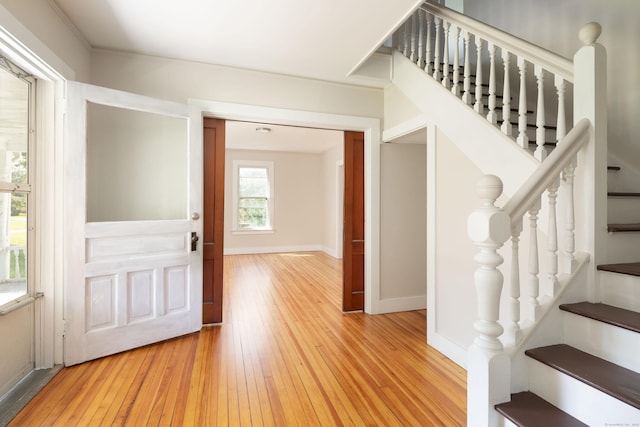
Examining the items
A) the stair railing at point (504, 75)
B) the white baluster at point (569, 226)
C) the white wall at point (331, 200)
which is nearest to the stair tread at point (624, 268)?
the white baluster at point (569, 226)

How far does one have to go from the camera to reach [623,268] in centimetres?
148

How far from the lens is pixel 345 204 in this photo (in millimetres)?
3602

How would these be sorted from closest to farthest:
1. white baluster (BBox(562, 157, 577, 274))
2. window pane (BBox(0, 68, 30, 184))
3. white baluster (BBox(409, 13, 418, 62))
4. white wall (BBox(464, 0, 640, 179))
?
1. white baluster (BBox(562, 157, 577, 274))
2. window pane (BBox(0, 68, 30, 184))
3. white wall (BBox(464, 0, 640, 179))
4. white baluster (BBox(409, 13, 418, 62))

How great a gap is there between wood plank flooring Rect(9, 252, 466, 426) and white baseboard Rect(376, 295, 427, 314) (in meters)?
0.18

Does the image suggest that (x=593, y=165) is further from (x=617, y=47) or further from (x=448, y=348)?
(x=448, y=348)

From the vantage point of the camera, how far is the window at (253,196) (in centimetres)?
760

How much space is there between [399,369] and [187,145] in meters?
2.65

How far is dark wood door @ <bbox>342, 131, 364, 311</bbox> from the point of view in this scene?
3.59m

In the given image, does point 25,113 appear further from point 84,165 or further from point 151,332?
point 151,332

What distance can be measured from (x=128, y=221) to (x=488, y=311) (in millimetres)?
2681

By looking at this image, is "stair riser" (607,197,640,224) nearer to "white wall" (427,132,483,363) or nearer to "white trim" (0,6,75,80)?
"white wall" (427,132,483,363)

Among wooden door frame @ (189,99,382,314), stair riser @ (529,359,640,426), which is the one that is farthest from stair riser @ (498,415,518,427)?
wooden door frame @ (189,99,382,314)

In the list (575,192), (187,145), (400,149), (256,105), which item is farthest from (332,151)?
(575,192)

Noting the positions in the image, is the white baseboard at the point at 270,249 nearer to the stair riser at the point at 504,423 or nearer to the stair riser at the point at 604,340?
the stair riser at the point at 604,340
